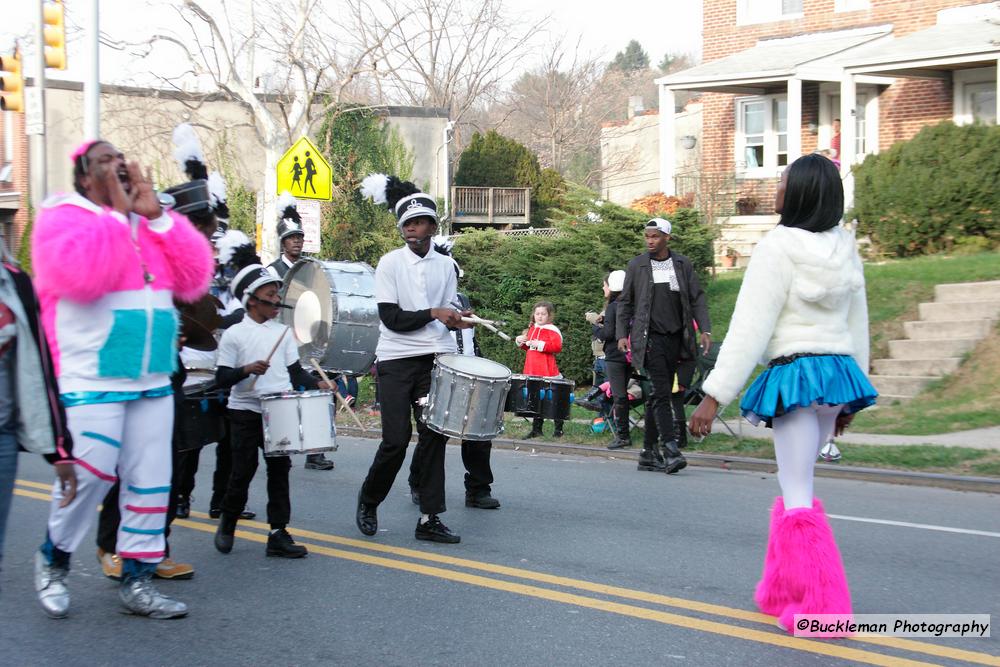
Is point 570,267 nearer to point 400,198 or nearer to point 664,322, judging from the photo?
point 664,322

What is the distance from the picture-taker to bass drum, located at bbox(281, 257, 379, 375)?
12523mm

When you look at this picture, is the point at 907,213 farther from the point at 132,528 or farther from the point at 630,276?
the point at 132,528

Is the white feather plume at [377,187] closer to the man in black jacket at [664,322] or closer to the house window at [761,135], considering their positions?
the man in black jacket at [664,322]

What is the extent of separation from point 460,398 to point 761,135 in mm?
21538

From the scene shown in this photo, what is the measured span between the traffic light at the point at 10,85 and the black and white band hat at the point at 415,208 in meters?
12.3

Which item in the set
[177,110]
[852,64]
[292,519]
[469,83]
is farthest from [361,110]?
[292,519]

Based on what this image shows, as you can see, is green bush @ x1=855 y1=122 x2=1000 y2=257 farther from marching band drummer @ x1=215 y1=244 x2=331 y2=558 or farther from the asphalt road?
marching band drummer @ x1=215 y1=244 x2=331 y2=558

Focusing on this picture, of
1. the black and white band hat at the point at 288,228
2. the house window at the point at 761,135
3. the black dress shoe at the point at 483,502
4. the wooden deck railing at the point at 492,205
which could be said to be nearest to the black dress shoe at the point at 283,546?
the black dress shoe at the point at 483,502

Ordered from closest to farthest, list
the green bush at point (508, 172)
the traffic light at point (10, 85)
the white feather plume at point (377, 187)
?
1. the white feather plume at point (377, 187)
2. the traffic light at point (10, 85)
3. the green bush at point (508, 172)

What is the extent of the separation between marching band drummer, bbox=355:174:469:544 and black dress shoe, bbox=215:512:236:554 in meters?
0.91

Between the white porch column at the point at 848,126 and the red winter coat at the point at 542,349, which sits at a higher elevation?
the white porch column at the point at 848,126

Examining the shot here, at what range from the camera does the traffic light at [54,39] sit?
1731cm

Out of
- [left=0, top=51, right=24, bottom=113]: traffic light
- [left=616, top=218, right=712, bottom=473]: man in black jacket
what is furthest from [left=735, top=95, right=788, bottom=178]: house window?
[left=616, top=218, right=712, bottom=473]: man in black jacket

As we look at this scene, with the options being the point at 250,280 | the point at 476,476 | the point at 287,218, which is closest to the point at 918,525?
the point at 476,476
